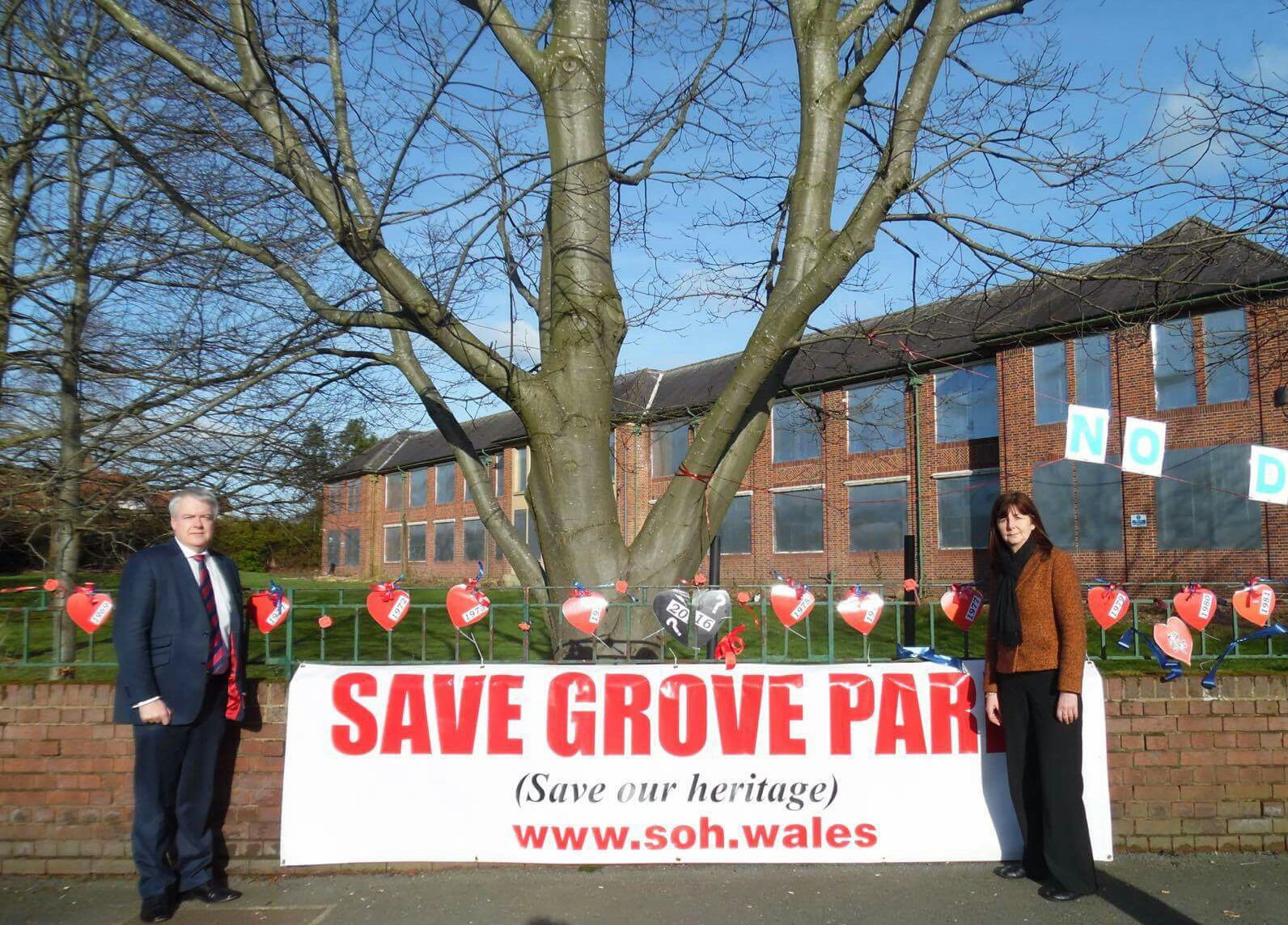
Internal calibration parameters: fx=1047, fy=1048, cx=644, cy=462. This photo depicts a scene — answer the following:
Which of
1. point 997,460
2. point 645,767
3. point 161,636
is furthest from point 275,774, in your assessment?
point 997,460

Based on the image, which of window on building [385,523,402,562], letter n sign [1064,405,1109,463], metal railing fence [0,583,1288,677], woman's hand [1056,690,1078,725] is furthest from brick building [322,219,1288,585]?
window on building [385,523,402,562]

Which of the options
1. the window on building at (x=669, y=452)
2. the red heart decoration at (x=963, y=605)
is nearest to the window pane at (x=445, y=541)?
the window on building at (x=669, y=452)

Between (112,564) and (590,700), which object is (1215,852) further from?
(112,564)

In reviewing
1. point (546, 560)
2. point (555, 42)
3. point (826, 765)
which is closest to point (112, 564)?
point (546, 560)

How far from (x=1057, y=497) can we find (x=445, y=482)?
3362cm

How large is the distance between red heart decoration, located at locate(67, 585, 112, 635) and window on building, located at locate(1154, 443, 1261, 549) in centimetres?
2232

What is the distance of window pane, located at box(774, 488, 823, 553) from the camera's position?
33281mm

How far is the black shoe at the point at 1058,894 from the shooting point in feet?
16.8

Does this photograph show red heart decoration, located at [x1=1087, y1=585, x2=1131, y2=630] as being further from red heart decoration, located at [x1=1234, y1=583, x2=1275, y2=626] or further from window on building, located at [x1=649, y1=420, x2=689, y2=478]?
window on building, located at [x1=649, y1=420, x2=689, y2=478]

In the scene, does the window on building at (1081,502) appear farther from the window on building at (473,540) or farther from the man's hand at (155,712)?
the window on building at (473,540)

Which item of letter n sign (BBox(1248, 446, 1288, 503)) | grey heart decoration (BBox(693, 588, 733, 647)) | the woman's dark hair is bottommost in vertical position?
grey heart decoration (BBox(693, 588, 733, 647))

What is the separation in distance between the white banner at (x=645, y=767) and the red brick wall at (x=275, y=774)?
0.19m

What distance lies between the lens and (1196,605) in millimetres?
6027

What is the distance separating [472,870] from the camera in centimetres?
564
